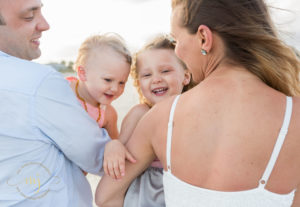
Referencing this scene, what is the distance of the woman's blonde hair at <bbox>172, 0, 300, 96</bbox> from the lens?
4.65 ft

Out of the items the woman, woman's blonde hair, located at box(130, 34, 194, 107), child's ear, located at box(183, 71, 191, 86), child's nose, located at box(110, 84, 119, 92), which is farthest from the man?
child's ear, located at box(183, 71, 191, 86)

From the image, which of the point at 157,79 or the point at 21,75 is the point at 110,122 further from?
the point at 21,75

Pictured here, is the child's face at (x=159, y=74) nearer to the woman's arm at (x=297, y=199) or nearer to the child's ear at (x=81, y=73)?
the child's ear at (x=81, y=73)

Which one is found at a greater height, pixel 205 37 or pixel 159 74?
pixel 205 37

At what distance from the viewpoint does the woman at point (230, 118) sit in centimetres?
127

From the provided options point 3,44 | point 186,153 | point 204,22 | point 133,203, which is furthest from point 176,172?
point 3,44

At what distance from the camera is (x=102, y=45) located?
258 centimetres

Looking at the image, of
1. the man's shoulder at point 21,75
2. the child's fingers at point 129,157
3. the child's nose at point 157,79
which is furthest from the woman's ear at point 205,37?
the child's nose at point 157,79

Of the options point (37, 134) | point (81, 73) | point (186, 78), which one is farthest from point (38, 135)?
point (186, 78)

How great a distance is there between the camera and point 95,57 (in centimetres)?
255

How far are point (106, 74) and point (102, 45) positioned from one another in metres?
0.28

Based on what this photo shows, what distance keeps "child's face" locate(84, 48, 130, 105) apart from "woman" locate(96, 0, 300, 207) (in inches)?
38.5

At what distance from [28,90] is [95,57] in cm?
118

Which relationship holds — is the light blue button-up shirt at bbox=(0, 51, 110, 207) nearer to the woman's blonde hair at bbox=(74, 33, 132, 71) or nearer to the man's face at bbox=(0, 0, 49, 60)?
the man's face at bbox=(0, 0, 49, 60)
